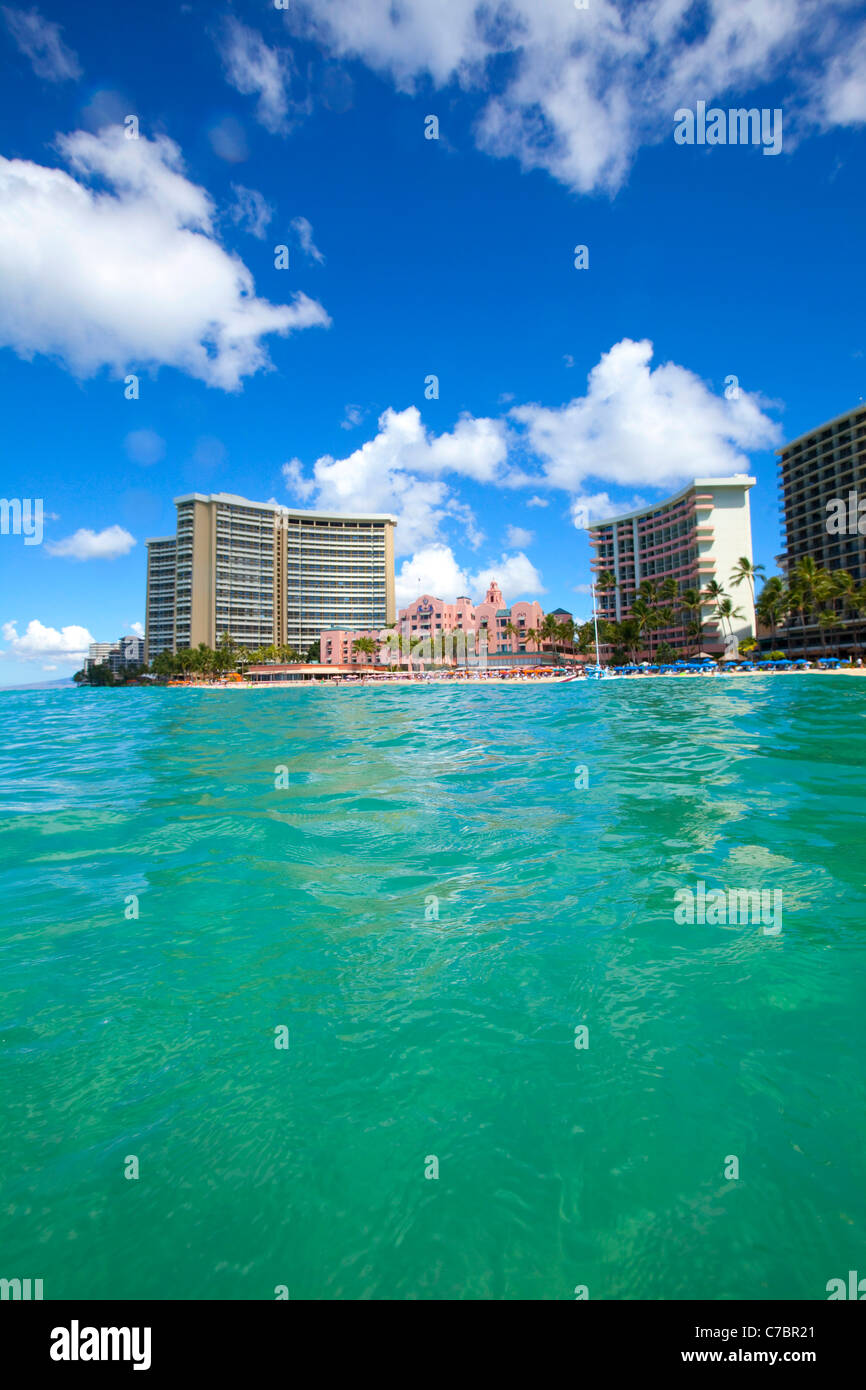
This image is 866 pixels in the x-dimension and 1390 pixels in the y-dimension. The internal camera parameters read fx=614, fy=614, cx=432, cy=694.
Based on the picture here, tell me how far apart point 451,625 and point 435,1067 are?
18034 centimetres

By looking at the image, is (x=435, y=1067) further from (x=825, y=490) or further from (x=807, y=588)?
(x=825, y=490)

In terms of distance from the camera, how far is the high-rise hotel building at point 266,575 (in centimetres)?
18275

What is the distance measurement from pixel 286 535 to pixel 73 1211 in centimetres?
20295

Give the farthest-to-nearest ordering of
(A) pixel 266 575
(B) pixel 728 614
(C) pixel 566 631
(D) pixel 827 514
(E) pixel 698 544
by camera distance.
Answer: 1. (A) pixel 266 575
2. (C) pixel 566 631
3. (E) pixel 698 544
4. (B) pixel 728 614
5. (D) pixel 827 514

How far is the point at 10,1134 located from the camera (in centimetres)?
356

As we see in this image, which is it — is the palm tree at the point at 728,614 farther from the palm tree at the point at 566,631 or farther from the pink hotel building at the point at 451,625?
the pink hotel building at the point at 451,625

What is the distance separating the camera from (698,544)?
141 meters

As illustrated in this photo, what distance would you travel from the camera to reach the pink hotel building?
178 meters

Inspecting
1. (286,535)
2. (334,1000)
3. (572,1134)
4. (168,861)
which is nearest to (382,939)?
(334,1000)

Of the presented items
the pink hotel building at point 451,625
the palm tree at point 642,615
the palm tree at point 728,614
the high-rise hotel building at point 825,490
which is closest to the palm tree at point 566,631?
the pink hotel building at point 451,625

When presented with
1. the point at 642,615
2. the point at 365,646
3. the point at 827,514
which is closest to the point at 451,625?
the point at 365,646

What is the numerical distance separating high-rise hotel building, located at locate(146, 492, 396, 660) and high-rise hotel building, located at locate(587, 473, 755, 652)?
74972 millimetres

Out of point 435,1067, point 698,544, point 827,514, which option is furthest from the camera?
point 698,544
